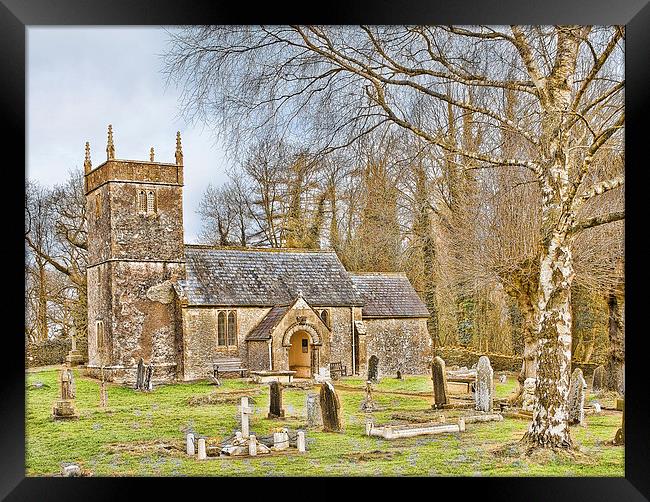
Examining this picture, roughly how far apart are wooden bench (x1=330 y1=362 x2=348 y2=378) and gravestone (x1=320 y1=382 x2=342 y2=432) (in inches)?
17.0

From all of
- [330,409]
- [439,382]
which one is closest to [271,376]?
[330,409]

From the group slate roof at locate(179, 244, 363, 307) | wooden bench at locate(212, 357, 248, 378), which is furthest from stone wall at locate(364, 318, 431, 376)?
wooden bench at locate(212, 357, 248, 378)

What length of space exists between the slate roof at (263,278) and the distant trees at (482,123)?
498 millimetres

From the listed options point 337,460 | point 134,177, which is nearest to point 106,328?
point 134,177

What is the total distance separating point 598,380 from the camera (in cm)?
768

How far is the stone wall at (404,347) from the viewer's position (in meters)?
7.71

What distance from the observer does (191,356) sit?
7.57 metres

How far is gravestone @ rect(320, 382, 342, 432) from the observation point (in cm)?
730

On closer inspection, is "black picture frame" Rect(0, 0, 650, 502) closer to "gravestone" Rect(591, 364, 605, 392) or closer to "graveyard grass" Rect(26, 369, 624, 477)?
"graveyard grass" Rect(26, 369, 624, 477)

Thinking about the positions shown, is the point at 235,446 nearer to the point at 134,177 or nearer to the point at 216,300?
the point at 216,300
